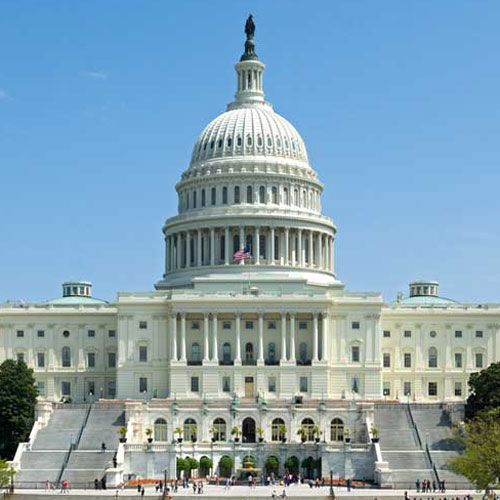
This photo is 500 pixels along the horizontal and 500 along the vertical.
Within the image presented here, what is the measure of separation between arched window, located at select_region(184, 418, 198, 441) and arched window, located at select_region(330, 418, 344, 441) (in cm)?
1432

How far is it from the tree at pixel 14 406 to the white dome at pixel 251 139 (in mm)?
49359

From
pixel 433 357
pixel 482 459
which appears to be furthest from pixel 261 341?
pixel 482 459

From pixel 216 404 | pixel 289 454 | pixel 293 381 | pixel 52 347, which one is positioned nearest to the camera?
pixel 289 454

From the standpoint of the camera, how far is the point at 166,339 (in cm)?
17775

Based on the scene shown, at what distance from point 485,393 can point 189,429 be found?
102ft

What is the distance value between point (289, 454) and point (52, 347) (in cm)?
4644

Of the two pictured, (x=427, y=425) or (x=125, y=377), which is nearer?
(x=427, y=425)

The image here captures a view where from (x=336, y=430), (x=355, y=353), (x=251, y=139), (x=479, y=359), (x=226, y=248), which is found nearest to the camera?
(x=336, y=430)

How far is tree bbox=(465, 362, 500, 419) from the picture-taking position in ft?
496

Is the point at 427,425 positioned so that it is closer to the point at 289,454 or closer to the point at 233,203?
the point at 289,454

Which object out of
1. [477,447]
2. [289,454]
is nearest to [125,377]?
[289,454]

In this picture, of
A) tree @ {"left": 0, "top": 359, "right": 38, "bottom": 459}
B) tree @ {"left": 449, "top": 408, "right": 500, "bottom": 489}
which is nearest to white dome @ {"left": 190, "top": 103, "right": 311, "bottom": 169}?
tree @ {"left": 0, "top": 359, "right": 38, "bottom": 459}

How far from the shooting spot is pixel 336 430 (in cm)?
15762

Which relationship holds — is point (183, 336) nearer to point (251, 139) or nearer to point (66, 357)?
point (66, 357)
